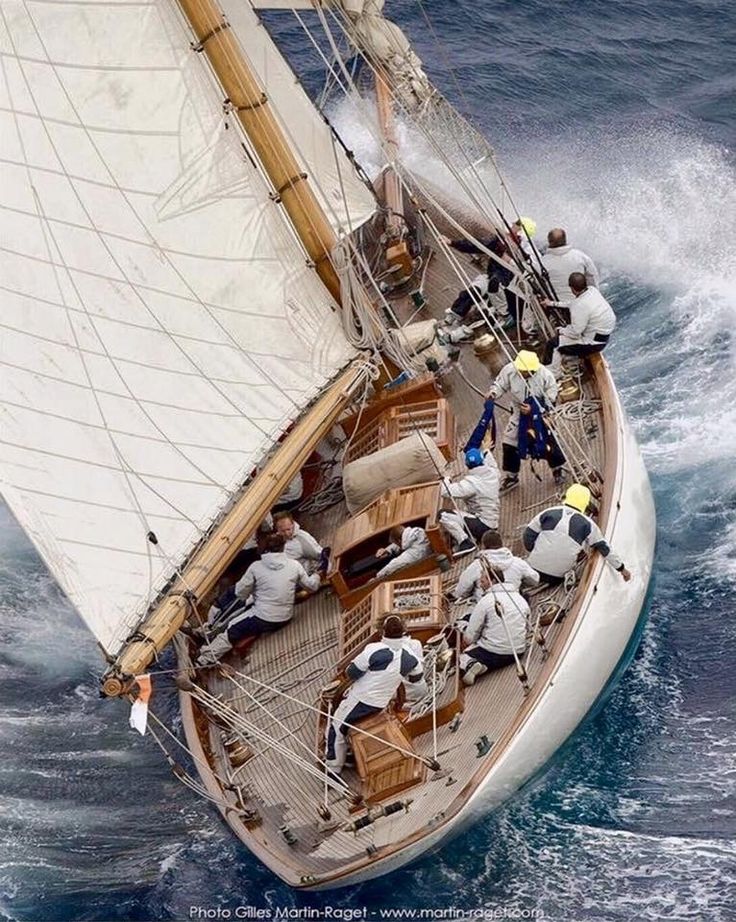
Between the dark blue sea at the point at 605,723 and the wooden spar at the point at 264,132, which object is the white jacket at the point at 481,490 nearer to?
the dark blue sea at the point at 605,723

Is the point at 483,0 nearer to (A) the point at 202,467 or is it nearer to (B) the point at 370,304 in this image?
(B) the point at 370,304

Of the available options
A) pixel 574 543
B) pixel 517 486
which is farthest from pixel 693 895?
pixel 517 486

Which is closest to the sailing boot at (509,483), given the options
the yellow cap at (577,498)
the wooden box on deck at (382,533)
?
the wooden box on deck at (382,533)

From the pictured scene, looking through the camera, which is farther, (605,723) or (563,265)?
(563,265)

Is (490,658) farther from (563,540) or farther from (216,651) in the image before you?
(216,651)

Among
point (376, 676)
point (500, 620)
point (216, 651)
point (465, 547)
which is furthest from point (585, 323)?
point (376, 676)

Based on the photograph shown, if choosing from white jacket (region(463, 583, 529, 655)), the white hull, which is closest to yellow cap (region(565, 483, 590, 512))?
the white hull

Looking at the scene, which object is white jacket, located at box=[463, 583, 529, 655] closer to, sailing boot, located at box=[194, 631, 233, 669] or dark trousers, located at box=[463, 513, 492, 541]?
dark trousers, located at box=[463, 513, 492, 541]
